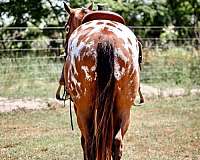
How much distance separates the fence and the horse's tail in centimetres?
647

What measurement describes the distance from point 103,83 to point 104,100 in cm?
13

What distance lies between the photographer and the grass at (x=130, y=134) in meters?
5.35

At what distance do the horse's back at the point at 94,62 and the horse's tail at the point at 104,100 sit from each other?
5 centimetres

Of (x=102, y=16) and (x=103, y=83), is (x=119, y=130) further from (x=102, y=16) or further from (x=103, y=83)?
(x=102, y=16)

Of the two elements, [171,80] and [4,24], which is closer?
[171,80]

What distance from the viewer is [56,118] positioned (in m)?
7.90

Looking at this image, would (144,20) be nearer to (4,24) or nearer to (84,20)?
(4,24)

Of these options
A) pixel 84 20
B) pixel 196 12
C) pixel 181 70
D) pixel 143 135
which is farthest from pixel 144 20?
pixel 84 20

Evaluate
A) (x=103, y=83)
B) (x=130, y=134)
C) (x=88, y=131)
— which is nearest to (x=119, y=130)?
(x=88, y=131)

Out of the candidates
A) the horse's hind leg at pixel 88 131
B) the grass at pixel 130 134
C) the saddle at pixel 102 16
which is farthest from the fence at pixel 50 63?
the horse's hind leg at pixel 88 131

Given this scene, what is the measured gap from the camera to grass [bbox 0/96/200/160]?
5348 millimetres

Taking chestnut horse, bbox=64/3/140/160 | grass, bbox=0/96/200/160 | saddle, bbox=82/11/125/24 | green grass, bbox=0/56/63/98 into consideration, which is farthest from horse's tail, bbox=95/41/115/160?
green grass, bbox=0/56/63/98

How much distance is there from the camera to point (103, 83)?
10.8ft

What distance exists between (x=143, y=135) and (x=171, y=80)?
17.2 ft
